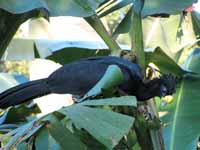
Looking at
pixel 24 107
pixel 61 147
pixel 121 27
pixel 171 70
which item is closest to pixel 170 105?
pixel 171 70

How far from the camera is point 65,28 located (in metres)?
1.62

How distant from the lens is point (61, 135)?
2.18ft

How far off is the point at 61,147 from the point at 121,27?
1.93 feet

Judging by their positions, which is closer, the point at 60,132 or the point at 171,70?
the point at 60,132

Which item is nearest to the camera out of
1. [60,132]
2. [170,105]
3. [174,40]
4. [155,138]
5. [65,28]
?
[60,132]

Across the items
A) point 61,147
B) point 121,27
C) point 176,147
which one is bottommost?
point 176,147

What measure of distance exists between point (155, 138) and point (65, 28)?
77cm

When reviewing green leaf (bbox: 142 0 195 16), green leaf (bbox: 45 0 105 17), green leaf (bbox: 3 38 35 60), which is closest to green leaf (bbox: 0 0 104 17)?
green leaf (bbox: 45 0 105 17)

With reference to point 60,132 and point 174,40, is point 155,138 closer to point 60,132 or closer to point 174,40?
point 60,132

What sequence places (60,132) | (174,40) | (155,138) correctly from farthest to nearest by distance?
(174,40)
(155,138)
(60,132)

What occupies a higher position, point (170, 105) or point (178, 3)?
point (178, 3)

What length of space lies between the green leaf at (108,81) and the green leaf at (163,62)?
27 cm

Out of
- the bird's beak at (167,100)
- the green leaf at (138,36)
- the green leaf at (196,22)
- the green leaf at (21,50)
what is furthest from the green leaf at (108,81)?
the green leaf at (21,50)

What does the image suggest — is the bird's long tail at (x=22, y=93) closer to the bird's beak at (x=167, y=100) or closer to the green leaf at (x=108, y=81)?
the green leaf at (x=108, y=81)
